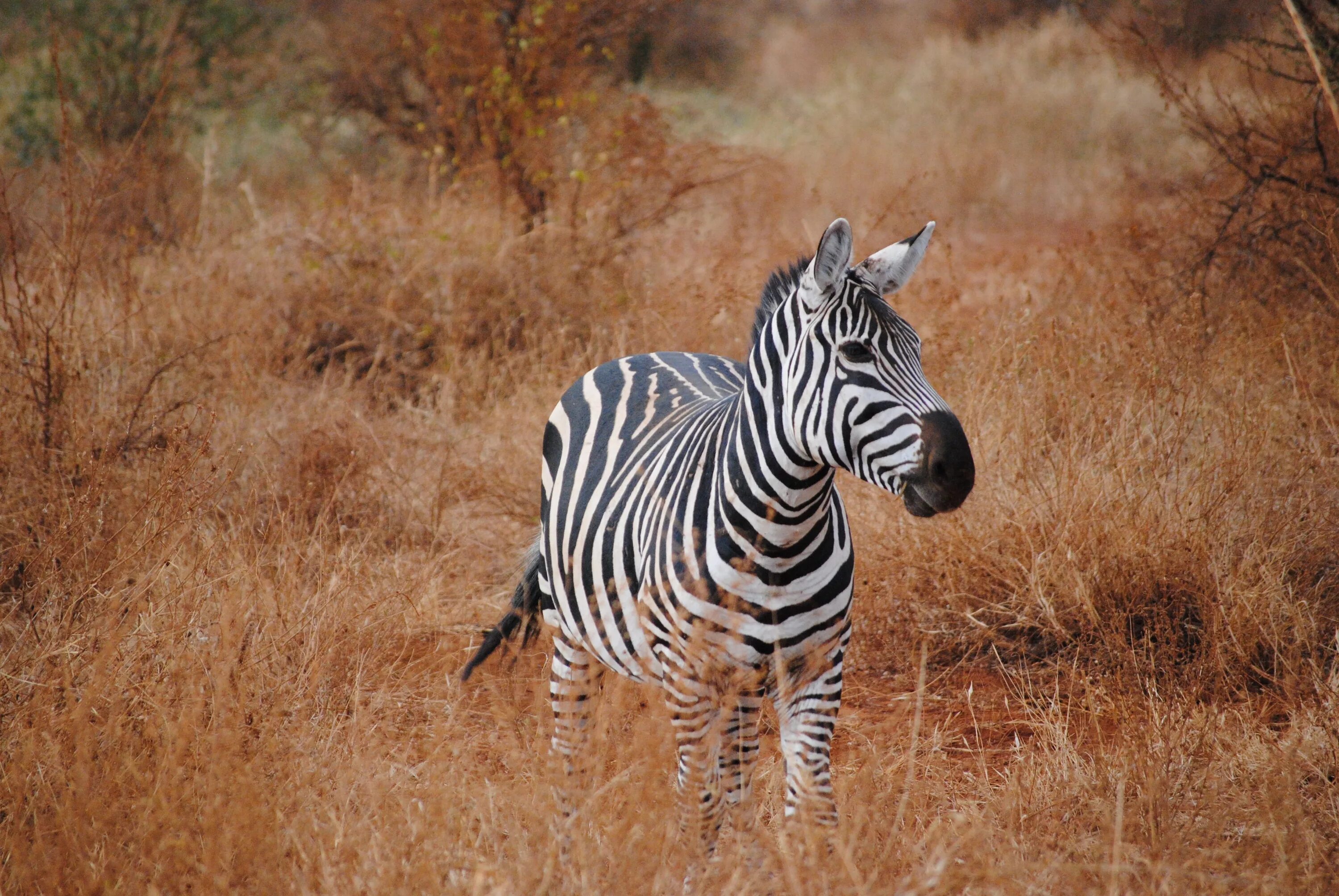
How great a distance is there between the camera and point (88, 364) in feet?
15.5

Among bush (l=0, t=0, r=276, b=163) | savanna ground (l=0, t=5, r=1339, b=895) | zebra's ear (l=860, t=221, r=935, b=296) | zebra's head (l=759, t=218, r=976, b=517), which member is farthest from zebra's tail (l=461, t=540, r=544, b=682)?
bush (l=0, t=0, r=276, b=163)

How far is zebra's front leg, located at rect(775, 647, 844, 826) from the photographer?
2631 mm

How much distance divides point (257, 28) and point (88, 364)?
956cm

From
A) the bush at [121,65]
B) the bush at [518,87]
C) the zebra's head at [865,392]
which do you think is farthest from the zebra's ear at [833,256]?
the bush at [121,65]

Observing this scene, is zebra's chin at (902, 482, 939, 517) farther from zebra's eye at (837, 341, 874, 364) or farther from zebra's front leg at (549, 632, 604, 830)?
zebra's front leg at (549, 632, 604, 830)

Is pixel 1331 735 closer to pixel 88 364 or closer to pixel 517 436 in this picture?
pixel 517 436

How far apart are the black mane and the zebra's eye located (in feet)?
1.09

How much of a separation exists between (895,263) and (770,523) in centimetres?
66

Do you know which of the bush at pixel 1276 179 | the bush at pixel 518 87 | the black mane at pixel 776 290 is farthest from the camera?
the bush at pixel 518 87

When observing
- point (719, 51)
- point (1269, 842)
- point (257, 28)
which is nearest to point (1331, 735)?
point (1269, 842)

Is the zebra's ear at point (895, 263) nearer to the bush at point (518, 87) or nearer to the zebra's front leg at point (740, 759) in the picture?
the zebra's front leg at point (740, 759)

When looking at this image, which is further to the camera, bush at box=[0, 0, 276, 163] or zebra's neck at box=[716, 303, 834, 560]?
bush at box=[0, 0, 276, 163]

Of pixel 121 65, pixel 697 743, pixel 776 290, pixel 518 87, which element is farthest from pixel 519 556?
pixel 121 65

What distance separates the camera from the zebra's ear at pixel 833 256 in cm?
236
